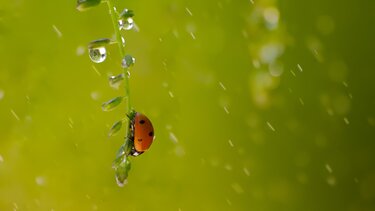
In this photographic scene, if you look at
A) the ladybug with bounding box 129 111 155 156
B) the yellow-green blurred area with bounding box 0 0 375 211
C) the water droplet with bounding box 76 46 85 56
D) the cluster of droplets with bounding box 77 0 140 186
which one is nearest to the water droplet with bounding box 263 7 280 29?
the yellow-green blurred area with bounding box 0 0 375 211

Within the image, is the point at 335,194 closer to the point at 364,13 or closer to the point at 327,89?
the point at 327,89

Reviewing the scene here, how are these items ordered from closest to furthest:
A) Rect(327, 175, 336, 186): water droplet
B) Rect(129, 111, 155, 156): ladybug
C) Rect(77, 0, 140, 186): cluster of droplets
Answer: Rect(77, 0, 140, 186): cluster of droplets → Rect(129, 111, 155, 156): ladybug → Rect(327, 175, 336, 186): water droplet

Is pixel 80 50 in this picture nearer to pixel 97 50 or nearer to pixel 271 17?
pixel 271 17

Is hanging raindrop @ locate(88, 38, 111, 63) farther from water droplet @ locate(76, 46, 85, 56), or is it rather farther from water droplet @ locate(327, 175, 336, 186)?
water droplet @ locate(327, 175, 336, 186)

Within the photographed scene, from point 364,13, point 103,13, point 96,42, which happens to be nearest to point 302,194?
point 364,13

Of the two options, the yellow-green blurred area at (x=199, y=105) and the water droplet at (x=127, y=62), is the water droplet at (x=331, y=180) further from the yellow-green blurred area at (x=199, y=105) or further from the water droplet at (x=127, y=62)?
the water droplet at (x=127, y=62)

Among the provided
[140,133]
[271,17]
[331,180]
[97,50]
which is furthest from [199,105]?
[97,50]

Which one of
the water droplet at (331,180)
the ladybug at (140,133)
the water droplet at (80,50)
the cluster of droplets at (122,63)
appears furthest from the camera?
the water droplet at (331,180)

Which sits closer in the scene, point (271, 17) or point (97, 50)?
point (97, 50)

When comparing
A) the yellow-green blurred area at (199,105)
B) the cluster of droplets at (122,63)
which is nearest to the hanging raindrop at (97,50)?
the cluster of droplets at (122,63)
